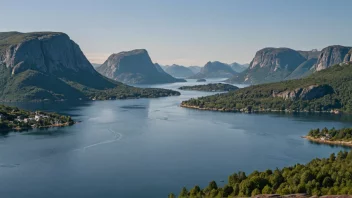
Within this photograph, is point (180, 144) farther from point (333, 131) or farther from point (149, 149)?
point (333, 131)

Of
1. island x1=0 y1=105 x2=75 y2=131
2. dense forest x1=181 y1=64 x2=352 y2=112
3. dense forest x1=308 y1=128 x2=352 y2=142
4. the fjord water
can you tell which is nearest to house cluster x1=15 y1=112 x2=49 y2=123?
island x1=0 y1=105 x2=75 y2=131

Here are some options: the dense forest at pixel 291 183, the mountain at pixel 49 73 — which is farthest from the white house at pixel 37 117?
the dense forest at pixel 291 183

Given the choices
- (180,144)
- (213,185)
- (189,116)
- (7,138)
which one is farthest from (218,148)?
(189,116)

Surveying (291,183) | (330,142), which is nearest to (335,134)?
(330,142)

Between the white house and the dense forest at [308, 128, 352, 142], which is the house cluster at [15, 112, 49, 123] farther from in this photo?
the dense forest at [308, 128, 352, 142]

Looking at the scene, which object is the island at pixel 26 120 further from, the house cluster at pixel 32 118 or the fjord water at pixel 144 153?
the fjord water at pixel 144 153
